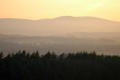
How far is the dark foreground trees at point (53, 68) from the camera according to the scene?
4559 cm

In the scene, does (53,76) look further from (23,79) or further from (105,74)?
(105,74)

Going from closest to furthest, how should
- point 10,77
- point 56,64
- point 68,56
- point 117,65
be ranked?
point 10,77 < point 56,64 < point 117,65 < point 68,56

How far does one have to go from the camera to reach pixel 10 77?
145 ft

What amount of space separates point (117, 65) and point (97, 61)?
325cm

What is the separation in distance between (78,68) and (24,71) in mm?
8948

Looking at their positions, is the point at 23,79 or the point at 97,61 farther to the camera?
the point at 97,61

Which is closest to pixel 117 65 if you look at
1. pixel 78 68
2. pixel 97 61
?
pixel 97 61

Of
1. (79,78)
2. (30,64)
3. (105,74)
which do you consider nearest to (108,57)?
(105,74)

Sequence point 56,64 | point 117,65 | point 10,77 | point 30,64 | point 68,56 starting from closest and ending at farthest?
point 10,77
point 30,64
point 56,64
point 117,65
point 68,56

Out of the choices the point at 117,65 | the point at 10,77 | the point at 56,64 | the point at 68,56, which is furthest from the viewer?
the point at 68,56

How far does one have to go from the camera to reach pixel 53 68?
168ft

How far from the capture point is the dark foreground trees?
4559 cm

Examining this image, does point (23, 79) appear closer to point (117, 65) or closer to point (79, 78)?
point (79, 78)

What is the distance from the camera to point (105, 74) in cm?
5528
